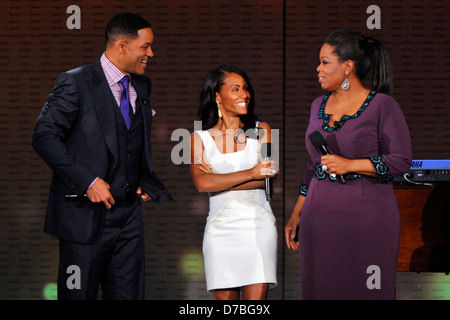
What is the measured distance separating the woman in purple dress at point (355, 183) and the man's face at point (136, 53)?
88 centimetres

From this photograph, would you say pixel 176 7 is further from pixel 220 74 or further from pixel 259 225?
pixel 259 225

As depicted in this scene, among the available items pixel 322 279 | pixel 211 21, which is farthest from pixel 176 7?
pixel 322 279

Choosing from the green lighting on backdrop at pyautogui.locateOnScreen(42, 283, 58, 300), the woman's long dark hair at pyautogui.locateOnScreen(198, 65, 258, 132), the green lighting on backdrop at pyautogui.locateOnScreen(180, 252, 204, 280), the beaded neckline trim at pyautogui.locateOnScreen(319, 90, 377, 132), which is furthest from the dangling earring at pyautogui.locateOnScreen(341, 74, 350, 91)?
the green lighting on backdrop at pyautogui.locateOnScreen(42, 283, 58, 300)

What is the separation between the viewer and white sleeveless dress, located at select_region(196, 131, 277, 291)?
3174mm

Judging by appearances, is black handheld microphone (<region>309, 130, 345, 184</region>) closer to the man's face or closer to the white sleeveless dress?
the white sleeveless dress

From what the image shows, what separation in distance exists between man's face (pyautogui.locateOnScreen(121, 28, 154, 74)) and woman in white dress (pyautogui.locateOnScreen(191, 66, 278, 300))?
39 cm

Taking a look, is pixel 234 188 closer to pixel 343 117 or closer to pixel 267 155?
pixel 267 155

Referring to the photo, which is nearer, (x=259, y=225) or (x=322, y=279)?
(x=322, y=279)

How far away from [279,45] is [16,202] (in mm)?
2312

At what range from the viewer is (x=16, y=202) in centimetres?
495

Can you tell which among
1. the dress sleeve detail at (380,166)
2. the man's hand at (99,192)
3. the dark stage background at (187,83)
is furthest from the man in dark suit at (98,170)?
the dark stage background at (187,83)

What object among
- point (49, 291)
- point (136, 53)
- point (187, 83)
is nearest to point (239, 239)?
point (136, 53)

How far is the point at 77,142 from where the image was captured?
295cm

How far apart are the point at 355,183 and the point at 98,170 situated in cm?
113
